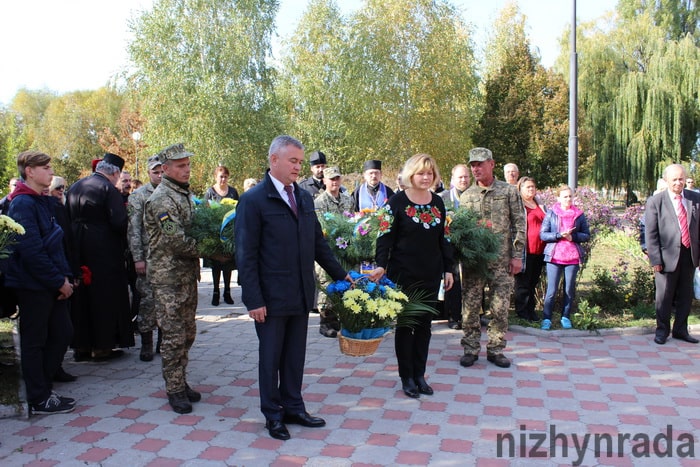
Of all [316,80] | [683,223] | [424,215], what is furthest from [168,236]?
[316,80]

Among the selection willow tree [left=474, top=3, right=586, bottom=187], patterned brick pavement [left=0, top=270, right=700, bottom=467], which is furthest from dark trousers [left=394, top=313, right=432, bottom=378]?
willow tree [left=474, top=3, right=586, bottom=187]

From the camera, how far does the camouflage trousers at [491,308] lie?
588cm

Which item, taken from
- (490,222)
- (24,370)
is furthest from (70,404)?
(490,222)

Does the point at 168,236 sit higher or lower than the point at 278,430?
higher

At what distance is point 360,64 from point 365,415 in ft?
80.1

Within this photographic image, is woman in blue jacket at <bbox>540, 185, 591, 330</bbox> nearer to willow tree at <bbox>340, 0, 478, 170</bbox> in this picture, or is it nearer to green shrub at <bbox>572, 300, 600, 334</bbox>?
green shrub at <bbox>572, 300, 600, 334</bbox>

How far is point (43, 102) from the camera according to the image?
59250mm

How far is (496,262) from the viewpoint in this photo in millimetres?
5820

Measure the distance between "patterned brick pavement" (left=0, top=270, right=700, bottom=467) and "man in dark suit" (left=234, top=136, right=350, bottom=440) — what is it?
1.48ft

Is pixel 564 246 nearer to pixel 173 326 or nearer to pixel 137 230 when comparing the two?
pixel 173 326

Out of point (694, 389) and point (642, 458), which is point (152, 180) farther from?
point (694, 389)

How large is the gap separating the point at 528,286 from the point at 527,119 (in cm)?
2124

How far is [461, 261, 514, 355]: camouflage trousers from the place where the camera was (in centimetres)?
588

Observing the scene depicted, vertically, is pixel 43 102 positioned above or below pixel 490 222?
above
